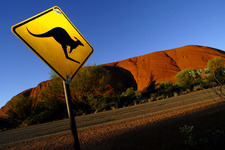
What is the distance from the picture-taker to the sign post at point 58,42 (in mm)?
1447

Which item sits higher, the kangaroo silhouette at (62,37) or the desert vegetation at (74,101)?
the kangaroo silhouette at (62,37)

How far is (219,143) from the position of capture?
167 centimetres

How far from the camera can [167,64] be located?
4266cm

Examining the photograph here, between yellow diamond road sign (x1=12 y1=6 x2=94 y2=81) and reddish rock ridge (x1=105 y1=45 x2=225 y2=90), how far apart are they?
3515 cm

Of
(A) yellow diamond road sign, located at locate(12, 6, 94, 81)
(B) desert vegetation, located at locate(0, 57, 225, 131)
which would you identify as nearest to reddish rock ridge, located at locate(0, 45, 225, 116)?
(B) desert vegetation, located at locate(0, 57, 225, 131)

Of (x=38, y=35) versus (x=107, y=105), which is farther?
(x=107, y=105)

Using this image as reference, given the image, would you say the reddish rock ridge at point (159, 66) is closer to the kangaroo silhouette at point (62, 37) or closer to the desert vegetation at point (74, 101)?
the desert vegetation at point (74, 101)

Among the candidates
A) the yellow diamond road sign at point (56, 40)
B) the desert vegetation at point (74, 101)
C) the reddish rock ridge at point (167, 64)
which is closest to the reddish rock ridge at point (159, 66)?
the reddish rock ridge at point (167, 64)

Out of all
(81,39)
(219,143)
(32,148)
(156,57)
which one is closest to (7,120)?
(32,148)

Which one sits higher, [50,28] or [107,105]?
[50,28]

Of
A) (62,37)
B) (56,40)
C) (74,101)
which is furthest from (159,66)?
(56,40)

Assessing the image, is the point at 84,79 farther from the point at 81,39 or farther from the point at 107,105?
the point at 81,39

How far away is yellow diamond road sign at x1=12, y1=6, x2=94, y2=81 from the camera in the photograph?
1442mm

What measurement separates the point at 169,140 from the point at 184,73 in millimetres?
21467
